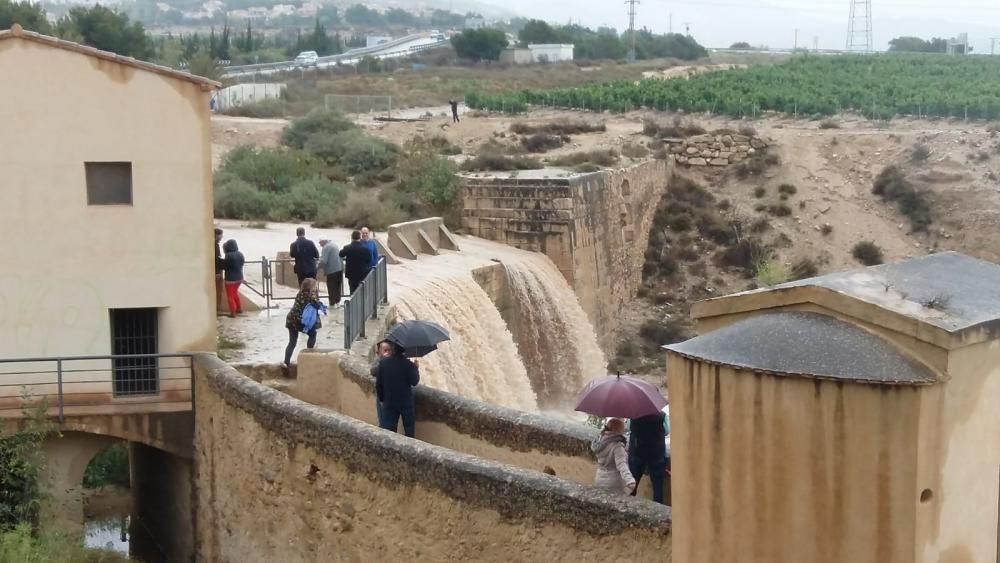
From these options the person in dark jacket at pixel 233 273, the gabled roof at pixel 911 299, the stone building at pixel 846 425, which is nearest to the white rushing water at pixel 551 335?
the person in dark jacket at pixel 233 273

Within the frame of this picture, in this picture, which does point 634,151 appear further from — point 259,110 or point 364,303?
point 364,303

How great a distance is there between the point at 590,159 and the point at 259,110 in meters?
15.4

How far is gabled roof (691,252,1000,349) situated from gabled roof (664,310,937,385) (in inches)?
3.6

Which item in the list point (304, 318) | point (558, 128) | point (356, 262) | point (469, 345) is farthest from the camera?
point (558, 128)

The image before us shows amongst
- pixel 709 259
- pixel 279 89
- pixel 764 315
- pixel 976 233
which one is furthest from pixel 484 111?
pixel 764 315

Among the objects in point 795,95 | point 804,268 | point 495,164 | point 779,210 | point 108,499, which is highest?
point 795,95

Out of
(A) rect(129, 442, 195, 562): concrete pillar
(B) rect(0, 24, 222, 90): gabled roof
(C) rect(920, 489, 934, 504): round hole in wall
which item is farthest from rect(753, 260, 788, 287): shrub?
(C) rect(920, 489, 934, 504): round hole in wall

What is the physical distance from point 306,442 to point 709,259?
2540 centimetres

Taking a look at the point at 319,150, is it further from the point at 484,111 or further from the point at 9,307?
the point at 9,307

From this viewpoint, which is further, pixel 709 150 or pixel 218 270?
pixel 709 150

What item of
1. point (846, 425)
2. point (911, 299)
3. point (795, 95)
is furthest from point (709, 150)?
point (846, 425)

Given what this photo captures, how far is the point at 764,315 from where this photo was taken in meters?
6.35

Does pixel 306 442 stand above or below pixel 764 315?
below

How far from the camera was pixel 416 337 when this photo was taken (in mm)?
11969
